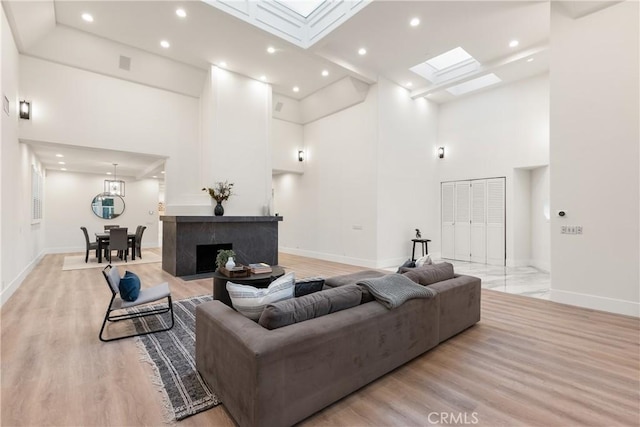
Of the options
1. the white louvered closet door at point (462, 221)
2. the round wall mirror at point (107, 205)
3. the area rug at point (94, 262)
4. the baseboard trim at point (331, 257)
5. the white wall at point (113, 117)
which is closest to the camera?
the white wall at point (113, 117)

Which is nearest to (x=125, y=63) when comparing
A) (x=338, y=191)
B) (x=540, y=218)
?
(x=338, y=191)

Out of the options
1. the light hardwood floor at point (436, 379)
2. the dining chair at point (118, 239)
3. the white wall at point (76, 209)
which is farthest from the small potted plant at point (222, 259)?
the white wall at point (76, 209)

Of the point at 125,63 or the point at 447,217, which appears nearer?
the point at 125,63

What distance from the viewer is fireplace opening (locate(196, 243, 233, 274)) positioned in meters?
6.32

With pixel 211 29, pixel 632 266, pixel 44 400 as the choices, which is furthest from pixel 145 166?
pixel 632 266

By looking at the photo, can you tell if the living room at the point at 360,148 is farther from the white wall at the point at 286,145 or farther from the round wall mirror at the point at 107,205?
the round wall mirror at the point at 107,205

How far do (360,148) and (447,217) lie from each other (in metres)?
3.35

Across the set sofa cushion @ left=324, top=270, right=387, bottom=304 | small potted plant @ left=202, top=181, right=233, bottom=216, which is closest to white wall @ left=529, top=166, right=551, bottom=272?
sofa cushion @ left=324, top=270, right=387, bottom=304

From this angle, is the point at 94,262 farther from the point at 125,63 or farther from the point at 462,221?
the point at 462,221

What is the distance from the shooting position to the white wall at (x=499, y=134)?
687cm

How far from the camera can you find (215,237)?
6.39 m

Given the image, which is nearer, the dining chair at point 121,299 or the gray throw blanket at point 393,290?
the gray throw blanket at point 393,290

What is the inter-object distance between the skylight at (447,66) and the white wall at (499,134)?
135 centimetres

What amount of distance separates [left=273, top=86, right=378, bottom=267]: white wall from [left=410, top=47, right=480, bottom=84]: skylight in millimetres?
1322
